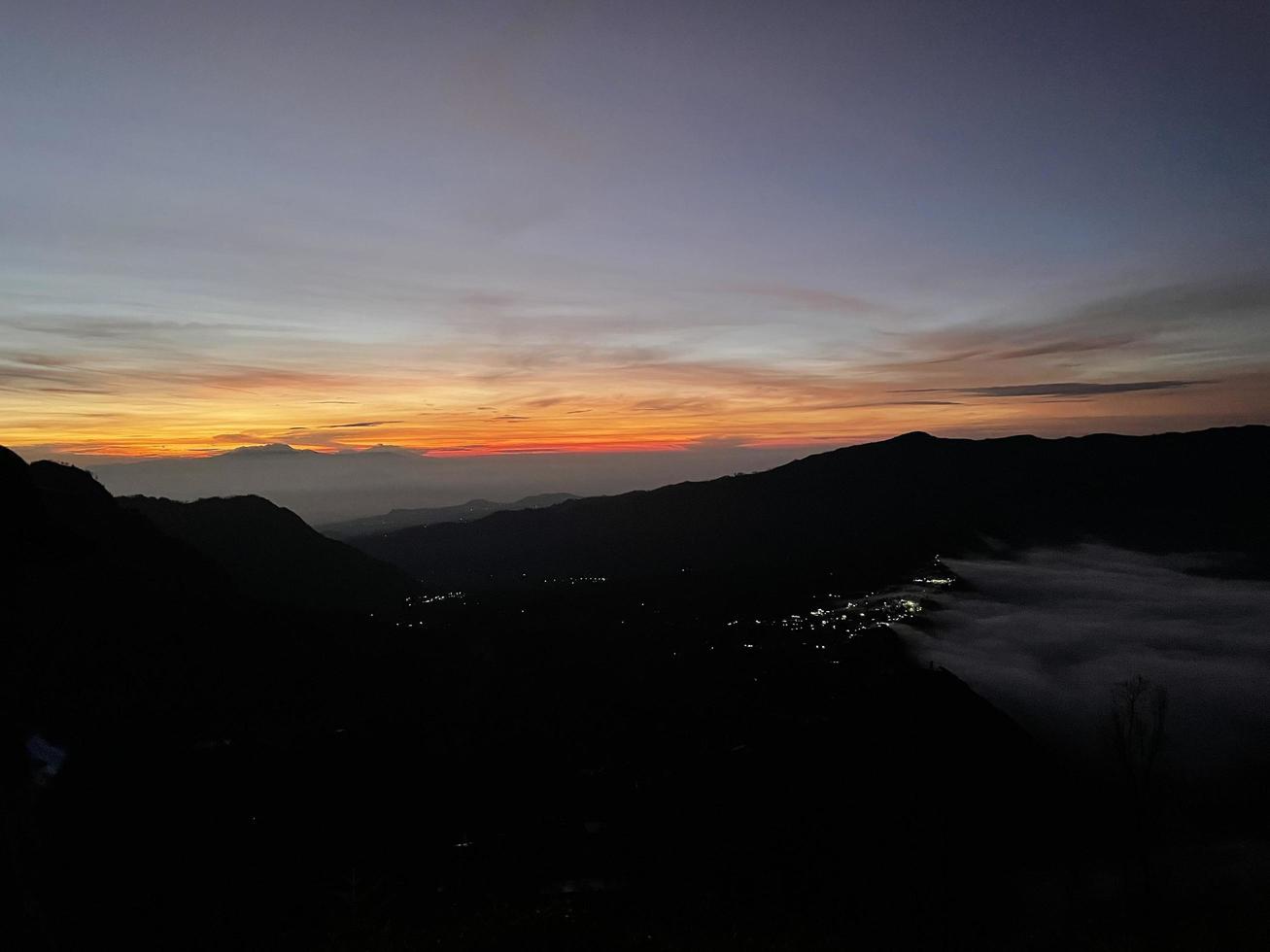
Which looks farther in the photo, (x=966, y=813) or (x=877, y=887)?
(x=966, y=813)

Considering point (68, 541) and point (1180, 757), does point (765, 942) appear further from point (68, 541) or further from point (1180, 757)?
point (1180, 757)

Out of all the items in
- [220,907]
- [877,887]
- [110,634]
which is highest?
[110,634]

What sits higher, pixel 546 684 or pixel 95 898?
pixel 95 898

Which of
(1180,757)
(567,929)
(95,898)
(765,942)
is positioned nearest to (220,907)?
(95,898)

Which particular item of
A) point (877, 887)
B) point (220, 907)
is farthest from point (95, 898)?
point (877, 887)

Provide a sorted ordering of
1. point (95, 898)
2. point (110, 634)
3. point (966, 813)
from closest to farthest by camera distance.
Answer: point (95, 898), point (966, 813), point (110, 634)

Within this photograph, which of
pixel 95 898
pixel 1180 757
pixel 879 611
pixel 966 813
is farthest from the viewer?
pixel 879 611

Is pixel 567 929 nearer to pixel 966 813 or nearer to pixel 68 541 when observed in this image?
pixel 68 541

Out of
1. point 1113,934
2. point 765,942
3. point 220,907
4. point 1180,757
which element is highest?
point 220,907

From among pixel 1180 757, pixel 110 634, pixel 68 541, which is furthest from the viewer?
pixel 1180 757
